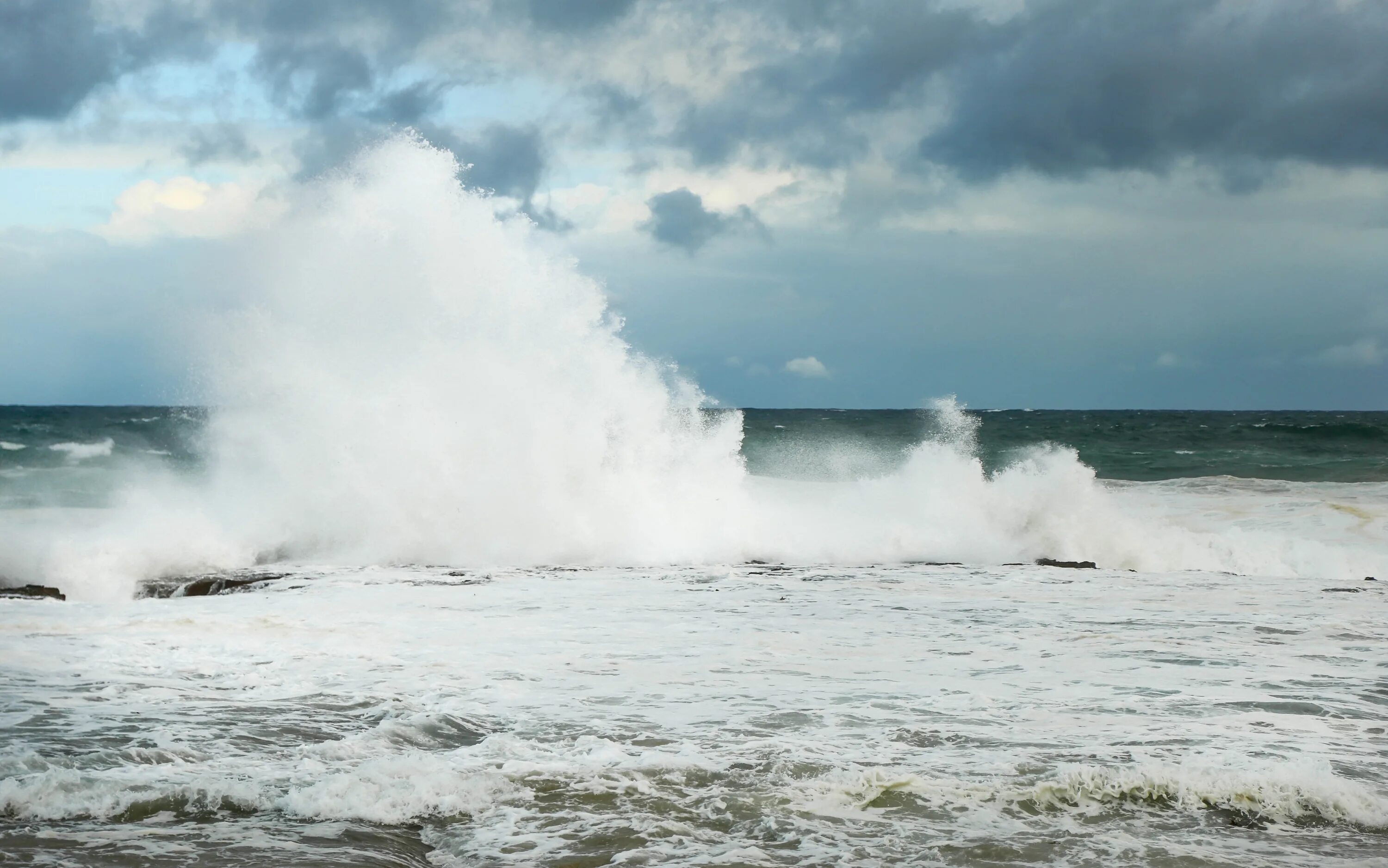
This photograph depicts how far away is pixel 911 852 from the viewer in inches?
170

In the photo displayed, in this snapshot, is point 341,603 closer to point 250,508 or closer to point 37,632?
point 37,632

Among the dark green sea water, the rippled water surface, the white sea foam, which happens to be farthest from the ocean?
the white sea foam

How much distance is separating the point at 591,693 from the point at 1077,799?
296 centimetres

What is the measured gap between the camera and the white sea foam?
3812cm

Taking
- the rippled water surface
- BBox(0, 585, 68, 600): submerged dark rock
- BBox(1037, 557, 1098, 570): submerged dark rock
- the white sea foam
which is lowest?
BBox(1037, 557, 1098, 570): submerged dark rock

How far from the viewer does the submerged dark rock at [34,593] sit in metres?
10.2

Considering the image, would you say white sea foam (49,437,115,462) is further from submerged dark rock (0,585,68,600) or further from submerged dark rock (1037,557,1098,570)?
submerged dark rock (1037,557,1098,570)

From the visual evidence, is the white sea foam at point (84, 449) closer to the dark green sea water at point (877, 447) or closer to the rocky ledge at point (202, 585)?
the dark green sea water at point (877, 447)

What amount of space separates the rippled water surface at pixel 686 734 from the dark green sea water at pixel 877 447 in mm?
16331

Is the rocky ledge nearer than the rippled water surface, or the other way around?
the rippled water surface

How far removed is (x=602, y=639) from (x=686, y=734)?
2.81 meters

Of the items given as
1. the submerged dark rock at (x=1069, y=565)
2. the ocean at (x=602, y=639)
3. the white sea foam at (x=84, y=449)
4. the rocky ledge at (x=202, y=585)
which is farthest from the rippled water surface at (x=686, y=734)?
the white sea foam at (x=84, y=449)

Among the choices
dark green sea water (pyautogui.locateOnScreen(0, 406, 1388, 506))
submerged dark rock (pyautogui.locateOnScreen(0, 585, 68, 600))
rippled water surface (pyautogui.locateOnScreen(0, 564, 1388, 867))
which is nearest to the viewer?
rippled water surface (pyautogui.locateOnScreen(0, 564, 1388, 867))

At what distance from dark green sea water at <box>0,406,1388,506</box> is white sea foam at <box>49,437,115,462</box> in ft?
0.33
